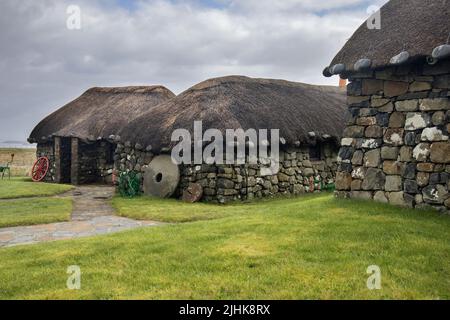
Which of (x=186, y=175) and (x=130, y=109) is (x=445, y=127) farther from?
(x=130, y=109)

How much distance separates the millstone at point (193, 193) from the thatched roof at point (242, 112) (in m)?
1.62

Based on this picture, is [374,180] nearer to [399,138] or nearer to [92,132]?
[399,138]

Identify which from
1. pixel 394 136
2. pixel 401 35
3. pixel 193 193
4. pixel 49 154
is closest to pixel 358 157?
pixel 394 136

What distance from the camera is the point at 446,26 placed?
7961 millimetres

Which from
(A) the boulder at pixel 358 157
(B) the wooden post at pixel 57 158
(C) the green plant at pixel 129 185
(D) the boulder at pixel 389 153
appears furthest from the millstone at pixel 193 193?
(B) the wooden post at pixel 57 158

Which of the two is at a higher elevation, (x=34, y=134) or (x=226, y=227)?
(x=34, y=134)

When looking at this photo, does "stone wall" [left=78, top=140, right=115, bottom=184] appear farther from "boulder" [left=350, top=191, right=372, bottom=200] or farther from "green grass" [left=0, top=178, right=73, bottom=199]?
"boulder" [left=350, top=191, right=372, bottom=200]

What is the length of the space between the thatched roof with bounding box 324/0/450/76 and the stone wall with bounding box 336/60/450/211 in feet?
1.09

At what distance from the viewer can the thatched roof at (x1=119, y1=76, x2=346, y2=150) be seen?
1504 centimetres

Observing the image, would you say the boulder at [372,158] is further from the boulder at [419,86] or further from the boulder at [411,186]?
the boulder at [419,86]
